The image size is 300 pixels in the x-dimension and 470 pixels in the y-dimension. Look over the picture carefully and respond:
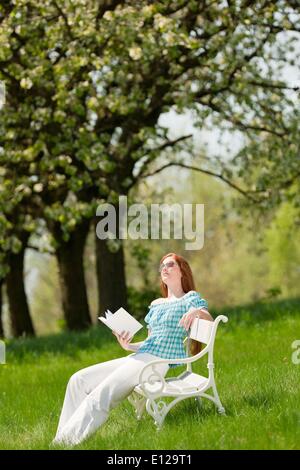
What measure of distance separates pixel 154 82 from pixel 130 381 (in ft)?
35.0

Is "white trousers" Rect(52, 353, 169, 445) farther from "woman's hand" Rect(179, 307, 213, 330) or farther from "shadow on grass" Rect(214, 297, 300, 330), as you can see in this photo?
"shadow on grass" Rect(214, 297, 300, 330)

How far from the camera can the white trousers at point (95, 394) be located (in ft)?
24.5

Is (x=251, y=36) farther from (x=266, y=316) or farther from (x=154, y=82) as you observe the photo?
(x=266, y=316)

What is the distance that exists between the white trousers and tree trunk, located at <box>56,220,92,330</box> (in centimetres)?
1193

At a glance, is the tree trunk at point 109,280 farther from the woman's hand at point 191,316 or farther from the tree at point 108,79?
the woman's hand at point 191,316

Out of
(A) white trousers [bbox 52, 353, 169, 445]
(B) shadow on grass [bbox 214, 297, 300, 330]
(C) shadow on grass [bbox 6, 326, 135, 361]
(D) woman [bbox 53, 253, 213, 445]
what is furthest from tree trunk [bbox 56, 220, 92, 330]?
(A) white trousers [bbox 52, 353, 169, 445]

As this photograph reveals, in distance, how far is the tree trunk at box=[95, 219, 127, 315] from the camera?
59.8 feet

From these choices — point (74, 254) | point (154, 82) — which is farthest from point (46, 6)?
point (74, 254)

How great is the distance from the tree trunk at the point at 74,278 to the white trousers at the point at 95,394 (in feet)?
39.2

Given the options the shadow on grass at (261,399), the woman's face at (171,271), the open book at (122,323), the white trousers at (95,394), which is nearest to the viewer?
the white trousers at (95,394)

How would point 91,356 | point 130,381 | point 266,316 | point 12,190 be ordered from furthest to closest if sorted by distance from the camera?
point 12,190
point 266,316
point 91,356
point 130,381

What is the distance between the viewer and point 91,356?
1396 centimetres

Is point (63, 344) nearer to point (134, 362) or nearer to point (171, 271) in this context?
point (171, 271)

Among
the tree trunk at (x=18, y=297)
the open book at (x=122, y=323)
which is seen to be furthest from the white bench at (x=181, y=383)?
the tree trunk at (x=18, y=297)
